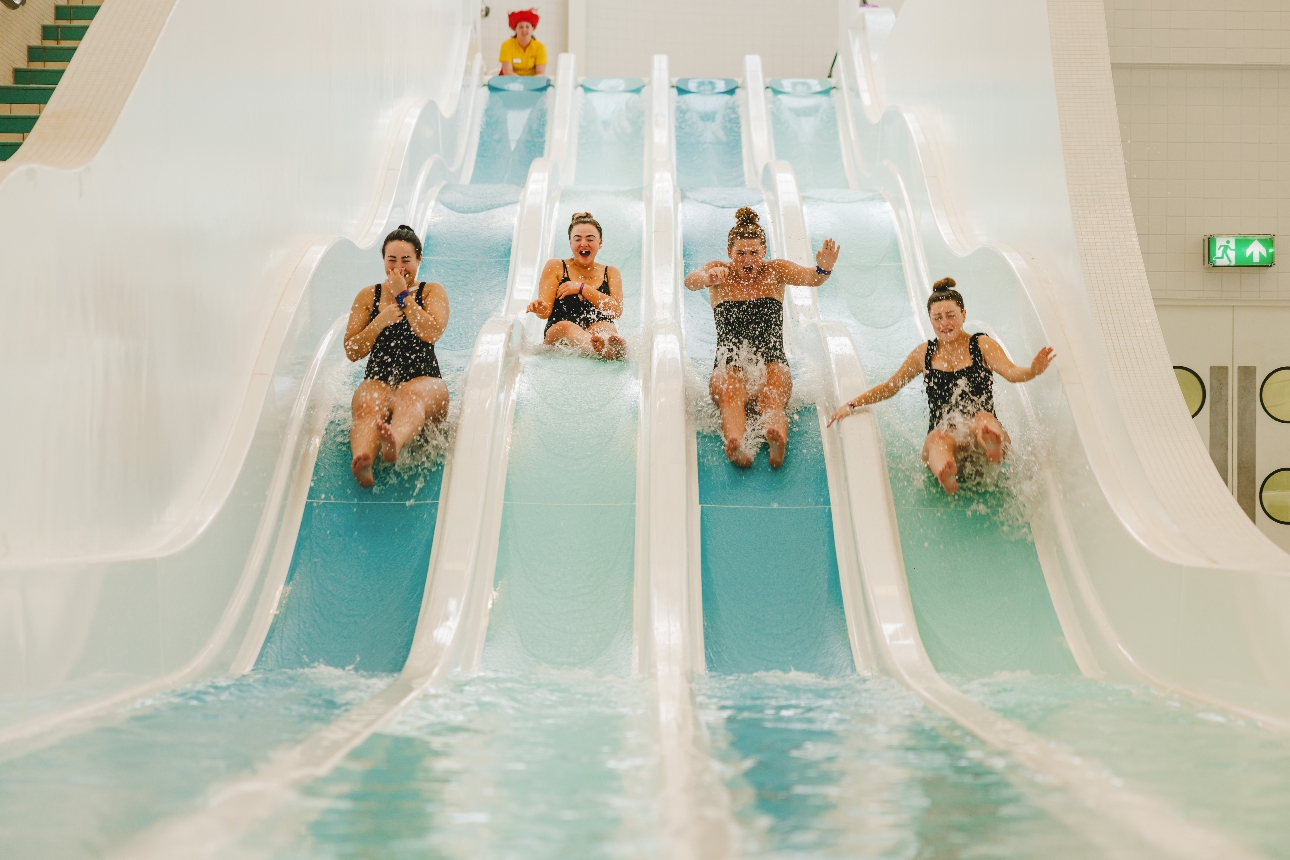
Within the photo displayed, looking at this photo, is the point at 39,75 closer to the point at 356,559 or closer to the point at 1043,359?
the point at 356,559

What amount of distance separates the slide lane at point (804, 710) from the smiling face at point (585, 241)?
0.62 m

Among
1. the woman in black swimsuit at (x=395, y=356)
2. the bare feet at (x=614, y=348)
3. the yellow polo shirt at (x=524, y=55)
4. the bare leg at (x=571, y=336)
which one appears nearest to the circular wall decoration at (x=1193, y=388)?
the bare feet at (x=614, y=348)

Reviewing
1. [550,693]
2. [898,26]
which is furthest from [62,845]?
[898,26]

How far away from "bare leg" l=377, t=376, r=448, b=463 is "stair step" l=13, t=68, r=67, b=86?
3079mm

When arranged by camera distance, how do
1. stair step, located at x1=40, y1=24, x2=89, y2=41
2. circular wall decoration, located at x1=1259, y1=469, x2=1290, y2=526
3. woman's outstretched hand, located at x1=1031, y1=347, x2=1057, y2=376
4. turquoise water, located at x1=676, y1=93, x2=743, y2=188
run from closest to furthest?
woman's outstretched hand, located at x1=1031, y1=347, x2=1057, y2=376 < stair step, located at x1=40, y1=24, x2=89, y2=41 < circular wall decoration, located at x1=1259, y1=469, x2=1290, y2=526 < turquoise water, located at x1=676, y1=93, x2=743, y2=188

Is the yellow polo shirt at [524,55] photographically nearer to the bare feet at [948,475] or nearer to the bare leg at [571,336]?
the bare leg at [571,336]

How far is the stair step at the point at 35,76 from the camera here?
540 centimetres

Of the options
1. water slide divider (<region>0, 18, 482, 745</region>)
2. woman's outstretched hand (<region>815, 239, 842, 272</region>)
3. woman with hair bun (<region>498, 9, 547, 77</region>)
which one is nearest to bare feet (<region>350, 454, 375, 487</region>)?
water slide divider (<region>0, 18, 482, 745</region>)

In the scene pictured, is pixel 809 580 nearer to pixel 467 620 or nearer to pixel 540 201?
pixel 467 620

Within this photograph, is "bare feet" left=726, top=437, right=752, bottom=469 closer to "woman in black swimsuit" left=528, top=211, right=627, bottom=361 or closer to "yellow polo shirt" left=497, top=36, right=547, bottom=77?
"woman in black swimsuit" left=528, top=211, right=627, bottom=361

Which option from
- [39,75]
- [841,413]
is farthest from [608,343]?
[39,75]

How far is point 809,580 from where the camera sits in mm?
3549

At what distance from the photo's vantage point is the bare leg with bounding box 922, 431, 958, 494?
368 cm

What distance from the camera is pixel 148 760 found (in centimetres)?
198
